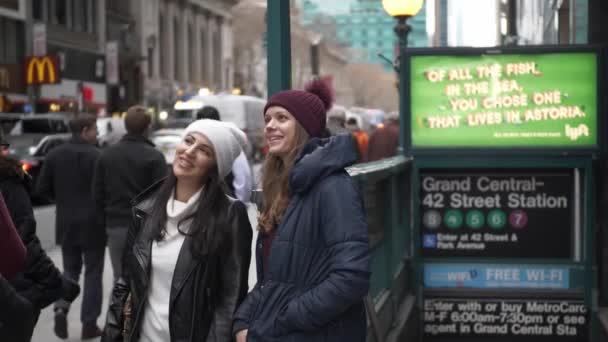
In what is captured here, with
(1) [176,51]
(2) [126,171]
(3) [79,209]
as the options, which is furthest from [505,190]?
(1) [176,51]

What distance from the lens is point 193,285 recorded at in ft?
12.5

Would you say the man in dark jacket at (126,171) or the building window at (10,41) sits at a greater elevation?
the building window at (10,41)

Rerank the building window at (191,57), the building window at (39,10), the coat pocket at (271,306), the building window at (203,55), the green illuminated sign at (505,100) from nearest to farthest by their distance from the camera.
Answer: the coat pocket at (271,306) → the green illuminated sign at (505,100) → the building window at (39,10) → the building window at (191,57) → the building window at (203,55)

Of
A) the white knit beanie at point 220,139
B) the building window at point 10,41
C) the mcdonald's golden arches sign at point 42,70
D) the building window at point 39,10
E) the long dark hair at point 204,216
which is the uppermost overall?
the building window at point 39,10

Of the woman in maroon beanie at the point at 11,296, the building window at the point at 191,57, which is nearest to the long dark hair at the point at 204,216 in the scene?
the woman in maroon beanie at the point at 11,296

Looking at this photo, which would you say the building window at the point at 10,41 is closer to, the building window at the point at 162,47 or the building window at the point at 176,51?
the building window at the point at 162,47

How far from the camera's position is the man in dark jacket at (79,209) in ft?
27.3

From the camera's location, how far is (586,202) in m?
7.86

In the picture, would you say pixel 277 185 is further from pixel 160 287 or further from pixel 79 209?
pixel 79 209

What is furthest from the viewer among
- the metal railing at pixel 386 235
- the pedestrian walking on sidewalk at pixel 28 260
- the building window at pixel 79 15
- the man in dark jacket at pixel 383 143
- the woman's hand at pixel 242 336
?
the building window at pixel 79 15

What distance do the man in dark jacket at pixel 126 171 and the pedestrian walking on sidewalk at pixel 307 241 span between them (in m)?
4.35

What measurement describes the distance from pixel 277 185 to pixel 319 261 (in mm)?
392

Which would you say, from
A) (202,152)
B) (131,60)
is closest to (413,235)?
(202,152)

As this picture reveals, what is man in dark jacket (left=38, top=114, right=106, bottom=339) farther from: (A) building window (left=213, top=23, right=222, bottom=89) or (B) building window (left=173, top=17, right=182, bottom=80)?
(A) building window (left=213, top=23, right=222, bottom=89)
